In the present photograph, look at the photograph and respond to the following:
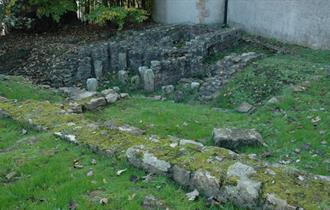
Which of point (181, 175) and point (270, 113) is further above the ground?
point (181, 175)

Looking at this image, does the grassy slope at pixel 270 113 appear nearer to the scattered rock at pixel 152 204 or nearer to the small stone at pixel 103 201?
the scattered rock at pixel 152 204

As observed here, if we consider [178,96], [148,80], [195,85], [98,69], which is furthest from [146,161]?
[98,69]

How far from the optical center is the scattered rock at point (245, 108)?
420 inches

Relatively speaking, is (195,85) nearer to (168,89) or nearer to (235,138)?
(168,89)

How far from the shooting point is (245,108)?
10758mm

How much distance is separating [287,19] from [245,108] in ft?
20.9

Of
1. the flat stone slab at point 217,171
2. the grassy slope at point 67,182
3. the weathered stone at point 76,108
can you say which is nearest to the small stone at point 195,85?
the weathered stone at point 76,108

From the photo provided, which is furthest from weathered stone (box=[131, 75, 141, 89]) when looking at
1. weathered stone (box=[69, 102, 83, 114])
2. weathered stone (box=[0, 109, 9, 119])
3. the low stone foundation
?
weathered stone (box=[0, 109, 9, 119])

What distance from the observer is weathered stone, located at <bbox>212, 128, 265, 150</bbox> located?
7.97 m

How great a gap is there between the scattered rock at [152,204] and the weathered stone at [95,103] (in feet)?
16.7

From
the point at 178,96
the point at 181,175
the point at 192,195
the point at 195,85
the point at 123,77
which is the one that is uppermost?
the point at 181,175

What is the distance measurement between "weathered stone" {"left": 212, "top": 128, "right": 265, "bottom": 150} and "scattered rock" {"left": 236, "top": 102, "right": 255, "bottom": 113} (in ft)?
8.06

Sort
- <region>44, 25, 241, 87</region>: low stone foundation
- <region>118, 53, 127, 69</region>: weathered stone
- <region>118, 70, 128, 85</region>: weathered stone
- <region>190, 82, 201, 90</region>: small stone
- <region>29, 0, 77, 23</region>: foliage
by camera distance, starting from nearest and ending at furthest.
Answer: <region>190, 82, 201, 90</region>: small stone, <region>44, 25, 241, 87</region>: low stone foundation, <region>118, 70, 128, 85</region>: weathered stone, <region>118, 53, 127, 69</region>: weathered stone, <region>29, 0, 77, 23</region>: foliage

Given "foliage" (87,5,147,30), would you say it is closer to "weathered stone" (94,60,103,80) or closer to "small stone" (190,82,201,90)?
"weathered stone" (94,60,103,80)
